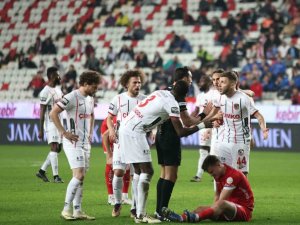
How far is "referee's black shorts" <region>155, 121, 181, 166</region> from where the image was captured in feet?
38.2

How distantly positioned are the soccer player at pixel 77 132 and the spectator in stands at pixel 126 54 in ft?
76.2

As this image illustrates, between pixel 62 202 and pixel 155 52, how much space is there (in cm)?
2130

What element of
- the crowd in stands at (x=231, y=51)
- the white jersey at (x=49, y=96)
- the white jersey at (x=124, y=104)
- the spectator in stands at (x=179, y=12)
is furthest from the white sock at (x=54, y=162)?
Answer: the spectator in stands at (x=179, y=12)

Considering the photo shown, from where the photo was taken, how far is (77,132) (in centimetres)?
1207

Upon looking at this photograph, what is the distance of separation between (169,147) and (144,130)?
445 millimetres

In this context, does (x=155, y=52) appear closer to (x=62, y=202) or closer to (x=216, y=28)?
(x=216, y=28)

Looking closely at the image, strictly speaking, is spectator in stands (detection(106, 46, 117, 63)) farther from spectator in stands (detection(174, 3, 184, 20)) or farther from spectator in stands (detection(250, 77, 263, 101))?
spectator in stands (detection(250, 77, 263, 101))

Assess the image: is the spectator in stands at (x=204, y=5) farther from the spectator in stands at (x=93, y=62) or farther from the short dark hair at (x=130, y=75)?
the short dark hair at (x=130, y=75)

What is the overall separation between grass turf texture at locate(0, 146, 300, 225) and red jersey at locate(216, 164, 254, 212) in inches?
12.1

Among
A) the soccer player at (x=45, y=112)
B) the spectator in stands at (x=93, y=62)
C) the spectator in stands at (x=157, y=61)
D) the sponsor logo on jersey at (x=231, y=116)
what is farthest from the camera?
the spectator in stands at (x=93, y=62)

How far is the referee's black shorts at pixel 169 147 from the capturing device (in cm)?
1166

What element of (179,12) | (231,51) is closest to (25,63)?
(179,12)

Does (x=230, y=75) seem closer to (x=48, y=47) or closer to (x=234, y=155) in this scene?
(x=234, y=155)

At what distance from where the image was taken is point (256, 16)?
34.1 meters
